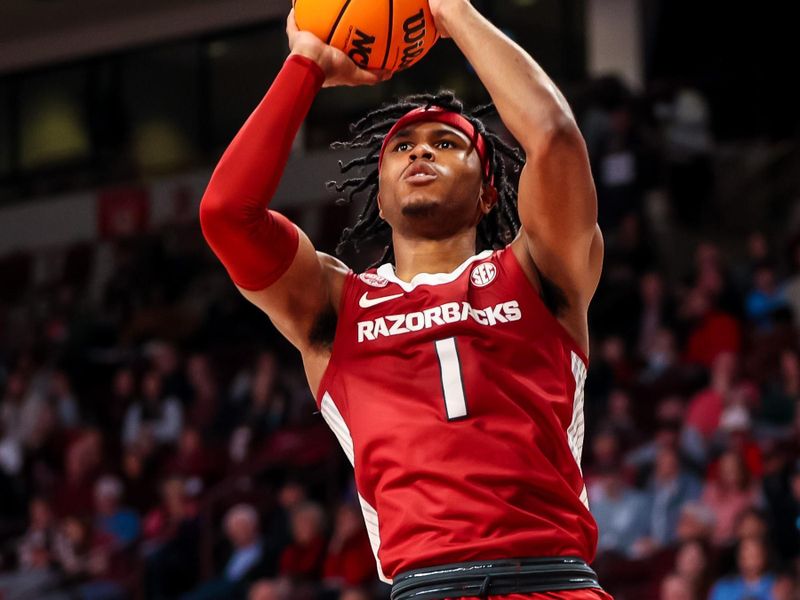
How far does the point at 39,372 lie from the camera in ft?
46.3

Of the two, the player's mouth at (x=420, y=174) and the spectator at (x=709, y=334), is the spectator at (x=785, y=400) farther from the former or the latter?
the player's mouth at (x=420, y=174)

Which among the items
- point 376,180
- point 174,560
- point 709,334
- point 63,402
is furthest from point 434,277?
point 63,402

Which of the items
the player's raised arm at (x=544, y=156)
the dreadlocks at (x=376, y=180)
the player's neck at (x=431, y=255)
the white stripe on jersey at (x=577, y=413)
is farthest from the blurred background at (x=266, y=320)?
the player's raised arm at (x=544, y=156)

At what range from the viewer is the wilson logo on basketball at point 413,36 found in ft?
11.0

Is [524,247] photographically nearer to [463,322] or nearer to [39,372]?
[463,322]

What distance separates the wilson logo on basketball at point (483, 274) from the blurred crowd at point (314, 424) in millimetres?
4417

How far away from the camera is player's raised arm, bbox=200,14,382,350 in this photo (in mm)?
3172

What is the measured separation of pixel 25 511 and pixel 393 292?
982cm

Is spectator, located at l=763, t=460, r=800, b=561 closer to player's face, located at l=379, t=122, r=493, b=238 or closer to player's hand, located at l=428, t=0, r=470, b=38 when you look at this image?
player's face, located at l=379, t=122, r=493, b=238

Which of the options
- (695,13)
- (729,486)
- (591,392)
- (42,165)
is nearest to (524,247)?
(729,486)

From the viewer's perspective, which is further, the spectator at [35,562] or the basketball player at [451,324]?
the spectator at [35,562]

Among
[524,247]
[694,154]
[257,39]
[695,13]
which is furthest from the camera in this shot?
[257,39]

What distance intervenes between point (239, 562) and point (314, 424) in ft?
4.90

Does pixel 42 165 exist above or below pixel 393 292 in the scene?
above
